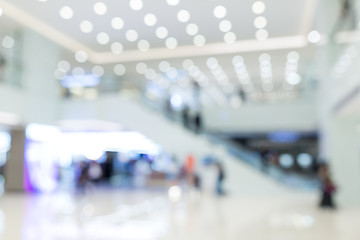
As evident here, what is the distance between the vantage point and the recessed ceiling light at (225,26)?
449 inches

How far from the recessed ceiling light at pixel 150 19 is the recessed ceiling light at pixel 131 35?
45.3 inches

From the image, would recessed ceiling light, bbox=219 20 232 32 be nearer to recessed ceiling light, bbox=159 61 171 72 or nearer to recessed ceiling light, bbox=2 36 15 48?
recessed ceiling light, bbox=159 61 171 72

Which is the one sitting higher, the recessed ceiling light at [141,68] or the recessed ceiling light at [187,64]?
the recessed ceiling light at [141,68]

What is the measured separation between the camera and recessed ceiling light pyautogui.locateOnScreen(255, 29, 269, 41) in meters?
13.4

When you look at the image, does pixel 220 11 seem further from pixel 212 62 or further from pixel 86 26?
pixel 212 62

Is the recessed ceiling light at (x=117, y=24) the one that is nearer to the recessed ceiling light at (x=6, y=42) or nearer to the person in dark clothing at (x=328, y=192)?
the recessed ceiling light at (x=6, y=42)

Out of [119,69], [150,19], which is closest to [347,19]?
[150,19]

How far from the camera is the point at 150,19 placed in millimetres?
10695

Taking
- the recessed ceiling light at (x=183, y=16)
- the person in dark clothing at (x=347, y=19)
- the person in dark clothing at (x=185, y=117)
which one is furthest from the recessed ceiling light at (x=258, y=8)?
the person in dark clothing at (x=185, y=117)

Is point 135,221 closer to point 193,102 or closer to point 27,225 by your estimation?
point 27,225

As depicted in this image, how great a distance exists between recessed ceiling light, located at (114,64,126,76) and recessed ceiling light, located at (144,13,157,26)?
717 centimetres

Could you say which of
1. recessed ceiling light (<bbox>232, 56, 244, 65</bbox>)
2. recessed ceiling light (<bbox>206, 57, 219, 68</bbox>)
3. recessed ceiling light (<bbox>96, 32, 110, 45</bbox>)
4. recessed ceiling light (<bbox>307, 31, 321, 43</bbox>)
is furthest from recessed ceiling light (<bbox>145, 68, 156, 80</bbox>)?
recessed ceiling light (<bbox>307, 31, 321, 43</bbox>)

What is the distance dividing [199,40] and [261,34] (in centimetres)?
238

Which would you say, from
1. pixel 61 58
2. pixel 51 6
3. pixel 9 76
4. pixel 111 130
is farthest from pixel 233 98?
pixel 51 6
